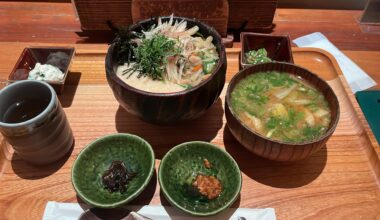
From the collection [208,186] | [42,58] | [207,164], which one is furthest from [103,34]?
[208,186]

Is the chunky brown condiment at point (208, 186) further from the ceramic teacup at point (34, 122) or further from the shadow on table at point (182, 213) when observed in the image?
the ceramic teacup at point (34, 122)

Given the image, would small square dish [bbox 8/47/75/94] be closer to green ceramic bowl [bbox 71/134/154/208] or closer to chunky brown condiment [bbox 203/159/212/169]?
green ceramic bowl [bbox 71/134/154/208]

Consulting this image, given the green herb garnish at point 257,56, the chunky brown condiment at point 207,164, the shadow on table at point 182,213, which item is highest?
the green herb garnish at point 257,56

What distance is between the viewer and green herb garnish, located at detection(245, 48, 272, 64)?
197cm

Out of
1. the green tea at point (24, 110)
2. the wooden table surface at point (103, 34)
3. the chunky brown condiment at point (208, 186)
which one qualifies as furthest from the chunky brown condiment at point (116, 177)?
the wooden table surface at point (103, 34)

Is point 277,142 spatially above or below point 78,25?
above

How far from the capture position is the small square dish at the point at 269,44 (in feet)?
6.60

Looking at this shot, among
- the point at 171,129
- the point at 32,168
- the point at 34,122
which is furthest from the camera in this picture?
→ the point at 171,129

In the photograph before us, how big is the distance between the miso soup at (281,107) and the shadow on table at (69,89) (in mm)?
878

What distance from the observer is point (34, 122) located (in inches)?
49.6

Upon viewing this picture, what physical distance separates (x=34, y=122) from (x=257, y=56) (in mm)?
1305

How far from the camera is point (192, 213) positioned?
1212mm

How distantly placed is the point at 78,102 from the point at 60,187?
1.68 feet

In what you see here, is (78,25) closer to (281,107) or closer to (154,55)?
(154,55)
